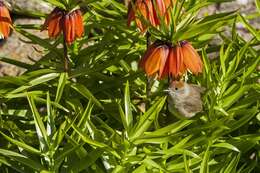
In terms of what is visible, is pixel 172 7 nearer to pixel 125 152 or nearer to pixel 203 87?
pixel 203 87

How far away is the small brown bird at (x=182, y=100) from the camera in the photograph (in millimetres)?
2619

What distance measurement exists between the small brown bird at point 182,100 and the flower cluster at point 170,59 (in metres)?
0.12

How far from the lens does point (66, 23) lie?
265 cm

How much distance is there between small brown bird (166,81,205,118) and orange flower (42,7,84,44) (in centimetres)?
40

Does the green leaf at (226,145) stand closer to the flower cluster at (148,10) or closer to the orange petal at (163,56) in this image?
the orange petal at (163,56)

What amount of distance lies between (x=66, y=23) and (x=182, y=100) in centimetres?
50

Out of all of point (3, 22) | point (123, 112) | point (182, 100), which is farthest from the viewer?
point (3, 22)

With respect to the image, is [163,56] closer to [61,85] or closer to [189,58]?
[189,58]

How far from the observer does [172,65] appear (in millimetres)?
2475

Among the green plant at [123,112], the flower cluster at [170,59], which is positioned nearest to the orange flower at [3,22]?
the green plant at [123,112]

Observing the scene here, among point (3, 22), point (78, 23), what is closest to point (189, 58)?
point (78, 23)

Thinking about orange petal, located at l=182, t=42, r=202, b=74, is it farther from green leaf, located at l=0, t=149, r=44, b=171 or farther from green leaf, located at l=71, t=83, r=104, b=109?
green leaf, located at l=0, t=149, r=44, b=171

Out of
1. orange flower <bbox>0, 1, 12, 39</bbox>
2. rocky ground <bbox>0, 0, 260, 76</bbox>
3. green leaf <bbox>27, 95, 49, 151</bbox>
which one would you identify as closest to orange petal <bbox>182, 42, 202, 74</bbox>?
green leaf <bbox>27, 95, 49, 151</bbox>

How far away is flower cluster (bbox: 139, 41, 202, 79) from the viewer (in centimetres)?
246
